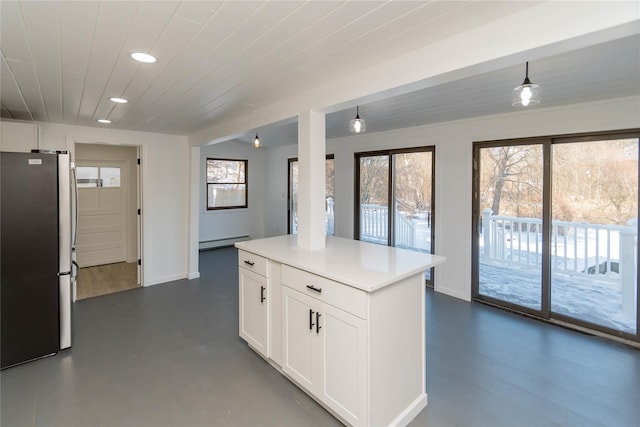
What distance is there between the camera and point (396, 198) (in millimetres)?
5043

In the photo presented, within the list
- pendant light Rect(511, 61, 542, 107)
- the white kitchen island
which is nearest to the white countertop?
the white kitchen island

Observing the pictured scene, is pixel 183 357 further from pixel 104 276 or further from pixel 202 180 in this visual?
pixel 202 180

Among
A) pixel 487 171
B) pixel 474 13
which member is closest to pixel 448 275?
pixel 487 171

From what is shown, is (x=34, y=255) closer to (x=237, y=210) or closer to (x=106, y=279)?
(x=106, y=279)

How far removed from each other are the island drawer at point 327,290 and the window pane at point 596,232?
2925 mm

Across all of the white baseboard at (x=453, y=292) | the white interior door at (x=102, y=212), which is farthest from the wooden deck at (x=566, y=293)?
the white interior door at (x=102, y=212)

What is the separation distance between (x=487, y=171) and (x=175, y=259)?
4669mm

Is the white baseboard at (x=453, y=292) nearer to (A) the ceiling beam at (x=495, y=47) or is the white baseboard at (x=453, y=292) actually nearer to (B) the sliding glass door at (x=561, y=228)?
(B) the sliding glass door at (x=561, y=228)

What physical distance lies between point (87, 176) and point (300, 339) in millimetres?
5598

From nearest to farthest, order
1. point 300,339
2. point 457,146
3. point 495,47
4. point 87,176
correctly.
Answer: point 495,47 < point 300,339 < point 457,146 < point 87,176

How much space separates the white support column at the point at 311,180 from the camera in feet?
8.81

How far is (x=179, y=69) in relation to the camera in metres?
2.22

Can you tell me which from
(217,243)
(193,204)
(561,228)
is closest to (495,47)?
(561,228)

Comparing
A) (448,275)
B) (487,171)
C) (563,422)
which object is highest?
(487,171)
